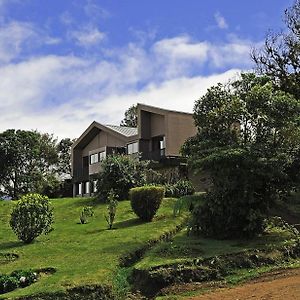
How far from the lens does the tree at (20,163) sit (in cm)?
5966

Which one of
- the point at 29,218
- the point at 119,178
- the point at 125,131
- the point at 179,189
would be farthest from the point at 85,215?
the point at 125,131

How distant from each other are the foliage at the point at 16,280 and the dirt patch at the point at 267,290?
4786mm

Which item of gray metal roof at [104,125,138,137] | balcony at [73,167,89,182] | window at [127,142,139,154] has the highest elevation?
gray metal roof at [104,125,138,137]

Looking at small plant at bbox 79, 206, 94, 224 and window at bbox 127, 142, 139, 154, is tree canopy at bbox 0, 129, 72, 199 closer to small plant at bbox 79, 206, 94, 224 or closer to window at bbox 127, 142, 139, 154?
window at bbox 127, 142, 139, 154

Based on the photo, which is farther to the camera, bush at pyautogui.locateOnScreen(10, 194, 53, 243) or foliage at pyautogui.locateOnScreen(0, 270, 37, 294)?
bush at pyautogui.locateOnScreen(10, 194, 53, 243)

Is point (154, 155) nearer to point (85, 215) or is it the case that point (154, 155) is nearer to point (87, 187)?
point (87, 187)

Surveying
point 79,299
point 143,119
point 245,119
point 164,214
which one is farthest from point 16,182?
point 79,299

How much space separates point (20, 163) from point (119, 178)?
34015mm

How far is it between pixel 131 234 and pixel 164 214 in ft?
13.5

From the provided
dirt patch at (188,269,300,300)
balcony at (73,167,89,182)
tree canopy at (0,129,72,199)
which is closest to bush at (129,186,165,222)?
dirt patch at (188,269,300,300)

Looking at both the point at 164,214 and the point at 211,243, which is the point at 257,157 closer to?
the point at 211,243

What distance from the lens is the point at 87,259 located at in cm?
1703

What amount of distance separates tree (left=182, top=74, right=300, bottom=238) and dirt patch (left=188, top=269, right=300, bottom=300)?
3756 mm

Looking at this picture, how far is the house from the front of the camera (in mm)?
42094
